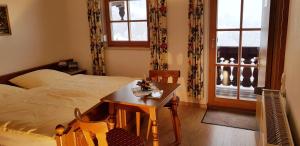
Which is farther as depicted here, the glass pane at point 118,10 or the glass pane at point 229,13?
the glass pane at point 118,10

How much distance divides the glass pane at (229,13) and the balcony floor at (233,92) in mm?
976

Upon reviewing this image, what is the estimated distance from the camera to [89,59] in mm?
4406

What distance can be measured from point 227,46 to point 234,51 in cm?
13

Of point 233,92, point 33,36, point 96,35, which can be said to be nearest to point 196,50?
point 233,92

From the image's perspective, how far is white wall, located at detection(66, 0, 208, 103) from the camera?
365cm

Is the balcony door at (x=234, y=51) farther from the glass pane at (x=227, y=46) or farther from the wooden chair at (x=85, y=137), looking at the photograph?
the wooden chair at (x=85, y=137)

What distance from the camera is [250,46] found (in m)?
3.39

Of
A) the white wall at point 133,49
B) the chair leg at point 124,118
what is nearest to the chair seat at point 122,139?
the chair leg at point 124,118

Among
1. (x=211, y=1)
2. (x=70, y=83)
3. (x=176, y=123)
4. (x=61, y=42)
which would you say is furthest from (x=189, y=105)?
(x=61, y=42)

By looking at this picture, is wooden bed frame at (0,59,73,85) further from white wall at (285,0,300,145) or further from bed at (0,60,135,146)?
white wall at (285,0,300,145)

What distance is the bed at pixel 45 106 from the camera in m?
1.90

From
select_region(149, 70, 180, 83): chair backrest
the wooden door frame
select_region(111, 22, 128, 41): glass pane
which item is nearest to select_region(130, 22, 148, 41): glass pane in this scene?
select_region(111, 22, 128, 41): glass pane

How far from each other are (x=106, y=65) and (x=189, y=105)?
1.66m

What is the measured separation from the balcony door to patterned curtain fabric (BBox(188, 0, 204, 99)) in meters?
0.17
